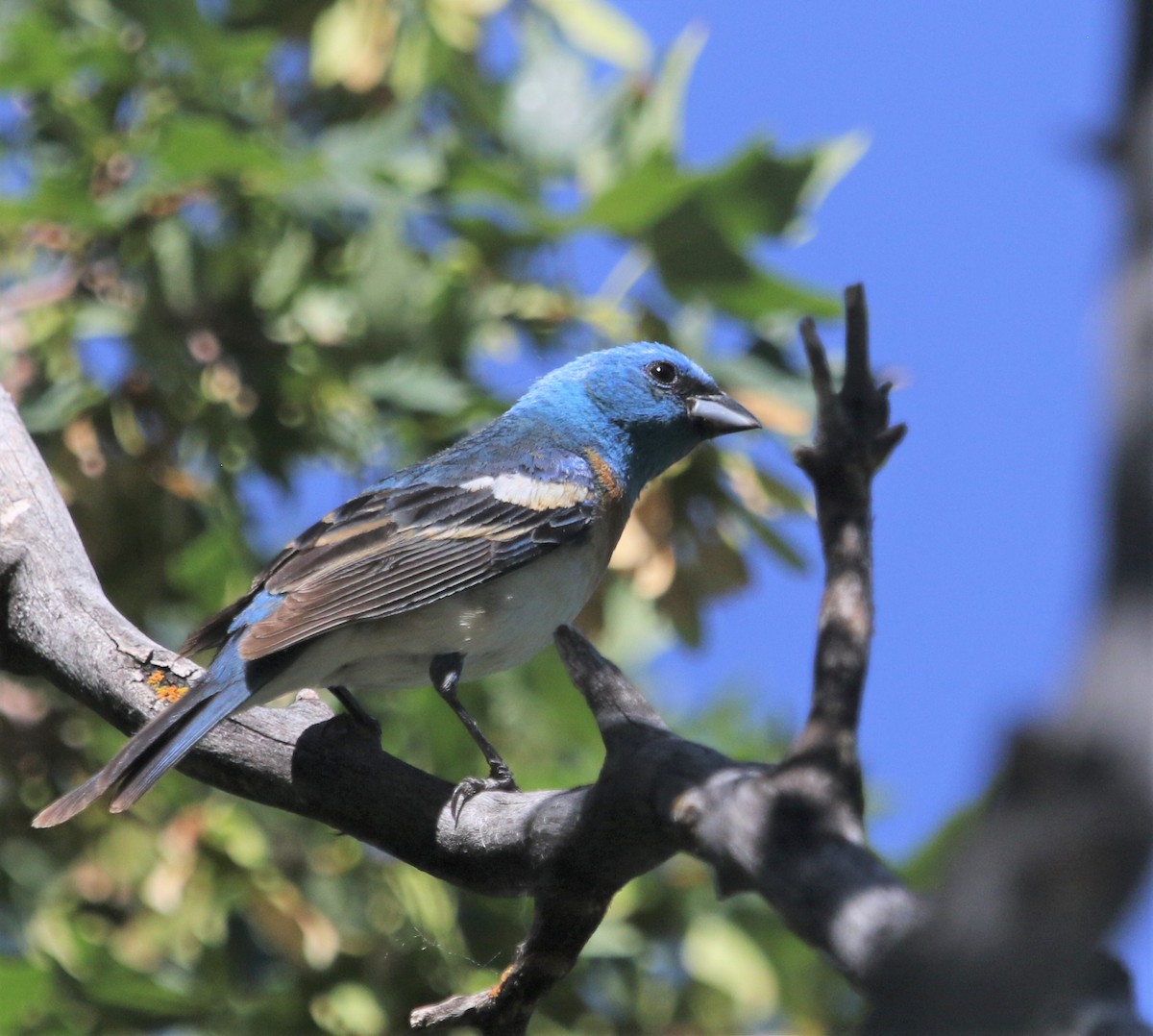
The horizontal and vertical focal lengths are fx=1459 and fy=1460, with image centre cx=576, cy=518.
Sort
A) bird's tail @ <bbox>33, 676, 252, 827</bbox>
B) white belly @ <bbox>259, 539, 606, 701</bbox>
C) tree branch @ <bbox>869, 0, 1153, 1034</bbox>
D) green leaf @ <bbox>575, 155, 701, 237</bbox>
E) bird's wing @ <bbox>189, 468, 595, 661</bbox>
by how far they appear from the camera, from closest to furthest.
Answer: tree branch @ <bbox>869, 0, 1153, 1034</bbox>
bird's tail @ <bbox>33, 676, 252, 827</bbox>
bird's wing @ <bbox>189, 468, 595, 661</bbox>
white belly @ <bbox>259, 539, 606, 701</bbox>
green leaf @ <bbox>575, 155, 701, 237</bbox>

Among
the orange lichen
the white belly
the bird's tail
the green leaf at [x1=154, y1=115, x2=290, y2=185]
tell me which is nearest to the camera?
the bird's tail

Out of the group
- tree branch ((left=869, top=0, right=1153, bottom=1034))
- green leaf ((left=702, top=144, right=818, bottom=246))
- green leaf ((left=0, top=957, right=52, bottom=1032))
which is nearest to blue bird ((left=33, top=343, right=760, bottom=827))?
green leaf ((left=702, top=144, right=818, bottom=246))

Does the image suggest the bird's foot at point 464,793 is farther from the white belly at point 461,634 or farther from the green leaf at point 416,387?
the green leaf at point 416,387

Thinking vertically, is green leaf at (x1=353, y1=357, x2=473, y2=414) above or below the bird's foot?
above

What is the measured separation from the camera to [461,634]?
14.0 ft

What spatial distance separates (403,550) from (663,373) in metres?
1.30

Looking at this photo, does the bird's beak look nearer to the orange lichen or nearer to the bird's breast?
the bird's breast

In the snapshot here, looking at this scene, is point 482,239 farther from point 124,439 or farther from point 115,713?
point 115,713

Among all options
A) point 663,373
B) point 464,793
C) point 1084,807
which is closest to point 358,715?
point 464,793

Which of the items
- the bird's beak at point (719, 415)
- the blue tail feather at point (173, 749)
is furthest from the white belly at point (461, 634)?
the bird's beak at point (719, 415)

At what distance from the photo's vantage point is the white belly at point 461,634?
4.18 meters

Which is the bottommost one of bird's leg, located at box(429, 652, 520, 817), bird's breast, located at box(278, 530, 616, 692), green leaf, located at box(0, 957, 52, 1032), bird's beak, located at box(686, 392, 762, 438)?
green leaf, located at box(0, 957, 52, 1032)

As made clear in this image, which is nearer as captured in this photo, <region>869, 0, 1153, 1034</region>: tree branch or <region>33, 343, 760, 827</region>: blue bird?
<region>869, 0, 1153, 1034</region>: tree branch

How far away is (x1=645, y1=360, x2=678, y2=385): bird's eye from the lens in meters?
5.11
